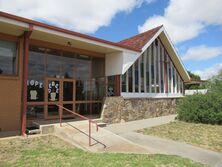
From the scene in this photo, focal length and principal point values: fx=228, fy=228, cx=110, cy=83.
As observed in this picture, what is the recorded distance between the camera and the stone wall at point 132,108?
13.8 meters

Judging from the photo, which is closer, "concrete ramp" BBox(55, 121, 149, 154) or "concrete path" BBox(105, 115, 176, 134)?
"concrete ramp" BBox(55, 121, 149, 154)

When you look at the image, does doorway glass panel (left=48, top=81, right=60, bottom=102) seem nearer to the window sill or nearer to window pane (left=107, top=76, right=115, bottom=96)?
the window sill

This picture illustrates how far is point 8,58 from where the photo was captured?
35.1 feet

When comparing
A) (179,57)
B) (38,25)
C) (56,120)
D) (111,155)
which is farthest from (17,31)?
(179,57)

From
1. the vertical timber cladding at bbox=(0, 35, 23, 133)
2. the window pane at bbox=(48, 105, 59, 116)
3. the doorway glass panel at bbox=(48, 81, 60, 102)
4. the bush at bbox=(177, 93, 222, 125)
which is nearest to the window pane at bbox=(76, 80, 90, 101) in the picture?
the doorway glass panel at bbox=(48, 81, 60, 102)

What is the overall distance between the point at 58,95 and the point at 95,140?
4765mm

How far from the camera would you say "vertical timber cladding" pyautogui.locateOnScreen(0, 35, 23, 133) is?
33.4ft

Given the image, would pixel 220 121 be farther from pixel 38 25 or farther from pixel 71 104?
pixel 38 25

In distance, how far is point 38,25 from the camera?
10.1m

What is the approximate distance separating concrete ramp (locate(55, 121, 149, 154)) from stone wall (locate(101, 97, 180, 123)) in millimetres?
2657

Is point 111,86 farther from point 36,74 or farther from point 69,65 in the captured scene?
point 36,74

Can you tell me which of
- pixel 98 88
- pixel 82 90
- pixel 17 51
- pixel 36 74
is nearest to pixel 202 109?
pixel 98 88

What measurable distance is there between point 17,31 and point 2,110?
3.61m

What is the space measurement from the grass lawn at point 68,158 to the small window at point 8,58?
380cm
